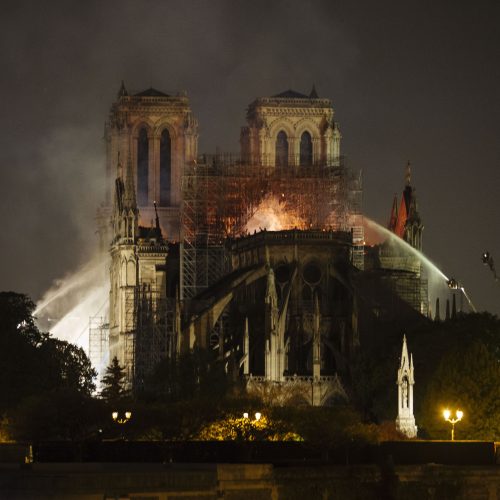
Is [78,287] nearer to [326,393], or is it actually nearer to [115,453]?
[326,393]

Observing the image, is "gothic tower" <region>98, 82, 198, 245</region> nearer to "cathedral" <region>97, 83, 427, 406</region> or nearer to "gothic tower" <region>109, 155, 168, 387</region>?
"cathedral" <region>97, 83, 427, 406</region>

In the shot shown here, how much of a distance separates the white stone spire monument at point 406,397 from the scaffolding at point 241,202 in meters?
33.7

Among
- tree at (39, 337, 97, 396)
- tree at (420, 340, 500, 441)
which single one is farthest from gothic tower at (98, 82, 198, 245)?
tree at (420, 340, 500, 441)

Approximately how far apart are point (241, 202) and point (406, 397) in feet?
130

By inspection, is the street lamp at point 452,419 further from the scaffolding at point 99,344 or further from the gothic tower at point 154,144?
the gothic tower at point 154,144

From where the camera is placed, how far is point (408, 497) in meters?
76.7

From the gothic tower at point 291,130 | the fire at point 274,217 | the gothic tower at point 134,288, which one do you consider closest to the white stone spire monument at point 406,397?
the gothic tower at point 134,288

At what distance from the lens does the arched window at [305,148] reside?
151125mm

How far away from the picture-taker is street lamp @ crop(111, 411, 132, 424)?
83.7m

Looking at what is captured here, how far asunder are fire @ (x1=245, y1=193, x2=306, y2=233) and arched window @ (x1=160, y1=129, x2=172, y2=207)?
16883 millimetres

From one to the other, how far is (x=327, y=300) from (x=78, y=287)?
3630 cm

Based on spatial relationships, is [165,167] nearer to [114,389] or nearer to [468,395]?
[114,389]

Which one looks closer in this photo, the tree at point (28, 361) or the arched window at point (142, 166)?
the tree at point (28, 361)

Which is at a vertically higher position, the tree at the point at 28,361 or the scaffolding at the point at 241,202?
the scaffolding at the point at 241,202
